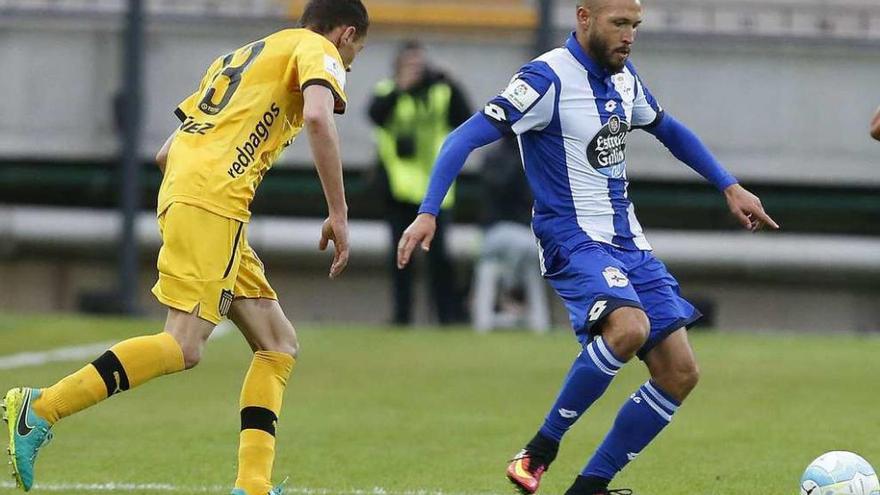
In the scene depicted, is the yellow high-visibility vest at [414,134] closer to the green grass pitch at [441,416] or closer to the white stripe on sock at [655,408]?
the green grass pitch at [441,416]

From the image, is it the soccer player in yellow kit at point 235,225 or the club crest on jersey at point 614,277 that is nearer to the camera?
the soccer player in yellow kit at point 235,225

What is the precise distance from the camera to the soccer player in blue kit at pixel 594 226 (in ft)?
21.5

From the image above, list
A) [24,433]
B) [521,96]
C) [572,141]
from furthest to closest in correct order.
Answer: [572,141] → [521,96] → [24,433]

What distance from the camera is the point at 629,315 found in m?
6.44

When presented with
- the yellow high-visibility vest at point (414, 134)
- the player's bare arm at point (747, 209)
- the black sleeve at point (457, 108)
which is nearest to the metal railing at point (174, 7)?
the yellow high-visibility vest at point (414, 134)

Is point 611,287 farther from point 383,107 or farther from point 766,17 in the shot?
point 766,17

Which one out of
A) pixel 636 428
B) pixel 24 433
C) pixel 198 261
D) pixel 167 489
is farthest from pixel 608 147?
pixel 24 433

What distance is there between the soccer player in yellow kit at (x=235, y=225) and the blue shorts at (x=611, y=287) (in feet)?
3.14

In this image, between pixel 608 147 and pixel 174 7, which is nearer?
pixel 608 147

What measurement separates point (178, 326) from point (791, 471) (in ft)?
9.82

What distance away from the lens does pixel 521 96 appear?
22.1 ft

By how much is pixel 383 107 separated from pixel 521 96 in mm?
8731

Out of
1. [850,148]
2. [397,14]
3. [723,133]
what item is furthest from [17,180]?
[850,148]

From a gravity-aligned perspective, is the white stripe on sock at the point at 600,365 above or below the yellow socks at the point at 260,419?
above
